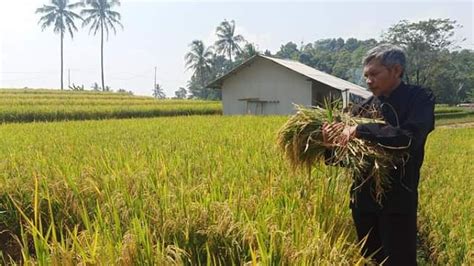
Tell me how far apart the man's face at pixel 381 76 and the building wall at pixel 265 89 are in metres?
18.3

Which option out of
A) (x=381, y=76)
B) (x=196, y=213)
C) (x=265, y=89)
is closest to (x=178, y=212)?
(x=196, y=213)

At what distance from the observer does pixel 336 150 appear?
238cm

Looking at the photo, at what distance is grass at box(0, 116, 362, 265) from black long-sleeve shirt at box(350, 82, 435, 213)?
1.03ft

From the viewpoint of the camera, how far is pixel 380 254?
8.17 feet

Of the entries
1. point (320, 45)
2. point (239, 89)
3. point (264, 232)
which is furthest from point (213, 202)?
point (320, 45)

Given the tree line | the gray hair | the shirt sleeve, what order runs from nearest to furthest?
the shirt sleeve → the gray hair → the tree line

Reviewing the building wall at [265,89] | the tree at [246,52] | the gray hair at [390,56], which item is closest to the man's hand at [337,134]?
the gray hair at [390,56]

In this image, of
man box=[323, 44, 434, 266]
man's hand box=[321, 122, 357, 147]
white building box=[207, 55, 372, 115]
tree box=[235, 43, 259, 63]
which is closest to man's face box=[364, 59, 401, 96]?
man box=[323, 44, 434, 266]

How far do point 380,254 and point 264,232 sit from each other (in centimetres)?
88

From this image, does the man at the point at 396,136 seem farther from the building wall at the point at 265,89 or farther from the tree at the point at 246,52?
the tree at the point at 246,52

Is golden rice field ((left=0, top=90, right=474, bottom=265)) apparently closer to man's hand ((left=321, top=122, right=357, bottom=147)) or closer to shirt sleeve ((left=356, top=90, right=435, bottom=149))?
man's hand ((left=321, top=122, right=357, bottom=147))

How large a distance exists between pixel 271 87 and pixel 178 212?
20.0 metres

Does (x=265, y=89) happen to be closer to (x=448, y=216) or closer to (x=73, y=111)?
(x=73, y=111)

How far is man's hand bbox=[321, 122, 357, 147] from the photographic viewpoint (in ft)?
7.30
